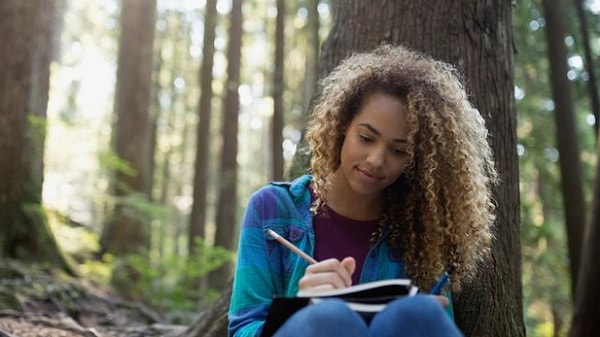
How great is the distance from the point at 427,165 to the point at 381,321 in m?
0.84

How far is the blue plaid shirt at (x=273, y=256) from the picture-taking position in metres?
2.55

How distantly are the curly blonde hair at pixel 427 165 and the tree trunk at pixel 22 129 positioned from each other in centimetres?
448

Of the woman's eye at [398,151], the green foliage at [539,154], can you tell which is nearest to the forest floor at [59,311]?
the woman's eye at [398,151]

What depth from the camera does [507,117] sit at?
365cm

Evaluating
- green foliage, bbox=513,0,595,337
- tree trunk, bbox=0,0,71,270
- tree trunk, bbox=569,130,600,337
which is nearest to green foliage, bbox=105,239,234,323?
tree trunk, bbox=0,0,71,270

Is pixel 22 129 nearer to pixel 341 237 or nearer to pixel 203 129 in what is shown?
pixel 341 237

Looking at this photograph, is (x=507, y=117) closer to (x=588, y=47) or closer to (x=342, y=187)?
(x=342, y=187)

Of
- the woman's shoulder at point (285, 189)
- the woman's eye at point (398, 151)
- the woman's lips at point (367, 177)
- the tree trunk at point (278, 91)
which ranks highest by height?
the tree trunk at point (278, 91)

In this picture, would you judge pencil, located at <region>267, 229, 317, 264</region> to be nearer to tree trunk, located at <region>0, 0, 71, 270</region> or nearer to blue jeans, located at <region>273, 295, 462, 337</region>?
blue jeans, located at <region>273, 295, 462, 337</region>

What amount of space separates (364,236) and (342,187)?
230 mm

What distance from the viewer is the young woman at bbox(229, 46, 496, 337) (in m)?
2.61

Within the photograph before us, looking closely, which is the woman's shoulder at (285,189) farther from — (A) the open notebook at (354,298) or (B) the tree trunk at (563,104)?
(B) the tree trunk at (563,104)

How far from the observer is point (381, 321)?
202 centimetres

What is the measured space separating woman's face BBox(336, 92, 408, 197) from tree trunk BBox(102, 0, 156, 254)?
6.86 metres
